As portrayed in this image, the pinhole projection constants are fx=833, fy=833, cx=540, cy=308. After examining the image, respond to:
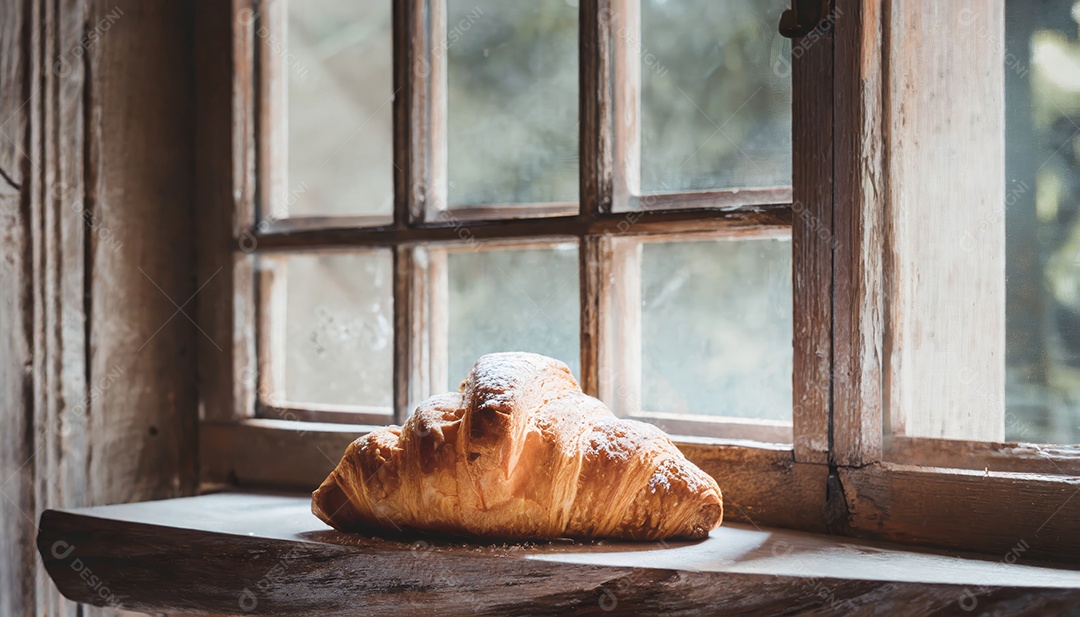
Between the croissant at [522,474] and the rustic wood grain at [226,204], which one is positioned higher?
the rustic wood grain at [226,204]

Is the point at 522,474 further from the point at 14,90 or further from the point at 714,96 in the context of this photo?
the point at 14,90

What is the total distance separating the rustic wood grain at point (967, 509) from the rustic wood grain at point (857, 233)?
0.04 meters

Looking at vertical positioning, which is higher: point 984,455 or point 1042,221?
point 1042,221

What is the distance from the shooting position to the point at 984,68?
3.00 ft

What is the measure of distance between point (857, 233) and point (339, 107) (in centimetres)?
80

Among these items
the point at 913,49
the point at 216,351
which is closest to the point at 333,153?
the point at 216,351

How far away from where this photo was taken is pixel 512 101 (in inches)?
46.3

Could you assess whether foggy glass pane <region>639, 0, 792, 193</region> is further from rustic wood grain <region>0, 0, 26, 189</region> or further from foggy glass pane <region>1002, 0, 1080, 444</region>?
rustic wood grain <region>0, 0, 26, 189</region>

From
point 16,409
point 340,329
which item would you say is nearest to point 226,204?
point 340,329

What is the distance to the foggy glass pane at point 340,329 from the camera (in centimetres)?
126

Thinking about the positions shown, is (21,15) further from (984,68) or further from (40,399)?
(984,68)

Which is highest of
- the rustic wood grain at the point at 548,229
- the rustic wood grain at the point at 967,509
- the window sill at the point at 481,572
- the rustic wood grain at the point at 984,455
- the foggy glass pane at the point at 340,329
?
the rustic wood grain at the point at 548,229

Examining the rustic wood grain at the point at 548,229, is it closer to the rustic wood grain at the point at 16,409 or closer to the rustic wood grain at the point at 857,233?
the rustic wood grain at the point at 857,233

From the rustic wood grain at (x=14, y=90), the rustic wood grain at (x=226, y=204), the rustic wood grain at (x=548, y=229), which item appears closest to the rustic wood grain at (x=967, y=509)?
the rustic wood grain at (x=548, y=229)
